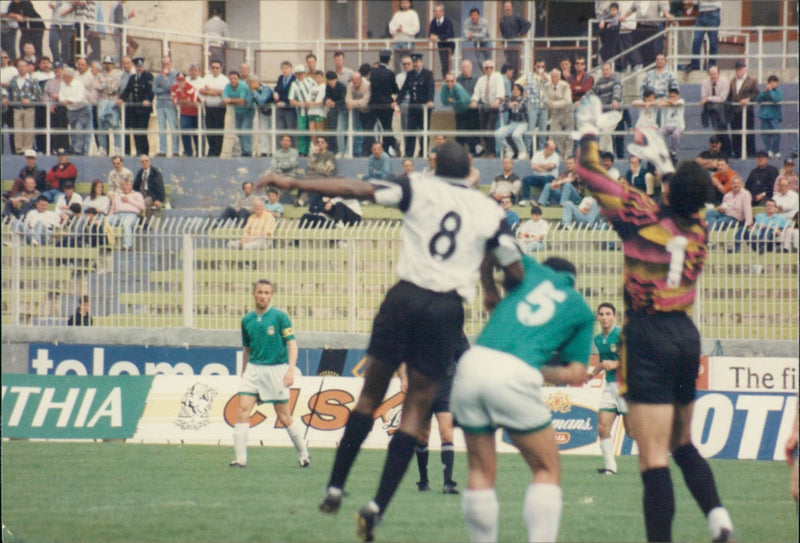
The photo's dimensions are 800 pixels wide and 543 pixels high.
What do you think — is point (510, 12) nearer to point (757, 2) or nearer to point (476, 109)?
point (476, 109)

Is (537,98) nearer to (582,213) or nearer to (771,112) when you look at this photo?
(582,213)

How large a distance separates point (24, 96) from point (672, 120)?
1282 centimetres

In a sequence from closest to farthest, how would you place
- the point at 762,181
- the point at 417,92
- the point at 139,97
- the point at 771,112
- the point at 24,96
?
the point at 762,181
the point at 771,112
the point at 417,92
the point at 139,97
the point at 24,96

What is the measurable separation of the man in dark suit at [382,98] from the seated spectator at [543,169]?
2.77 metres

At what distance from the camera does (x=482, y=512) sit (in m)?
6.12

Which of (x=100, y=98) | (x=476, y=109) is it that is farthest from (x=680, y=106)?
(x=100, y=98)

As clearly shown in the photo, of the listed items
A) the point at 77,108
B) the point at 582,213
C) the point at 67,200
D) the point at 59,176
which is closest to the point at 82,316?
the point at 67,200

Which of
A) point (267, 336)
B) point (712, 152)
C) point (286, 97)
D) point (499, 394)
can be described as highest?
point (286, 97)

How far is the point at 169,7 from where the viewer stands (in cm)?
2584

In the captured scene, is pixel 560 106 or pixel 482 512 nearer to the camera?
pixel 482 512

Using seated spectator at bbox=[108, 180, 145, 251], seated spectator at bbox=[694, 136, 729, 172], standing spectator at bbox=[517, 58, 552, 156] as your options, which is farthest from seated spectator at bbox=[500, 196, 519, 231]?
seated spectator at bbox=[108, 180, 145, 251]

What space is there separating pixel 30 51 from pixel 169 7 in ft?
12.6

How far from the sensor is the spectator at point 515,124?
68.0 feet

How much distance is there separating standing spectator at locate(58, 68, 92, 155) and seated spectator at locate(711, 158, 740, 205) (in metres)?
12.3
